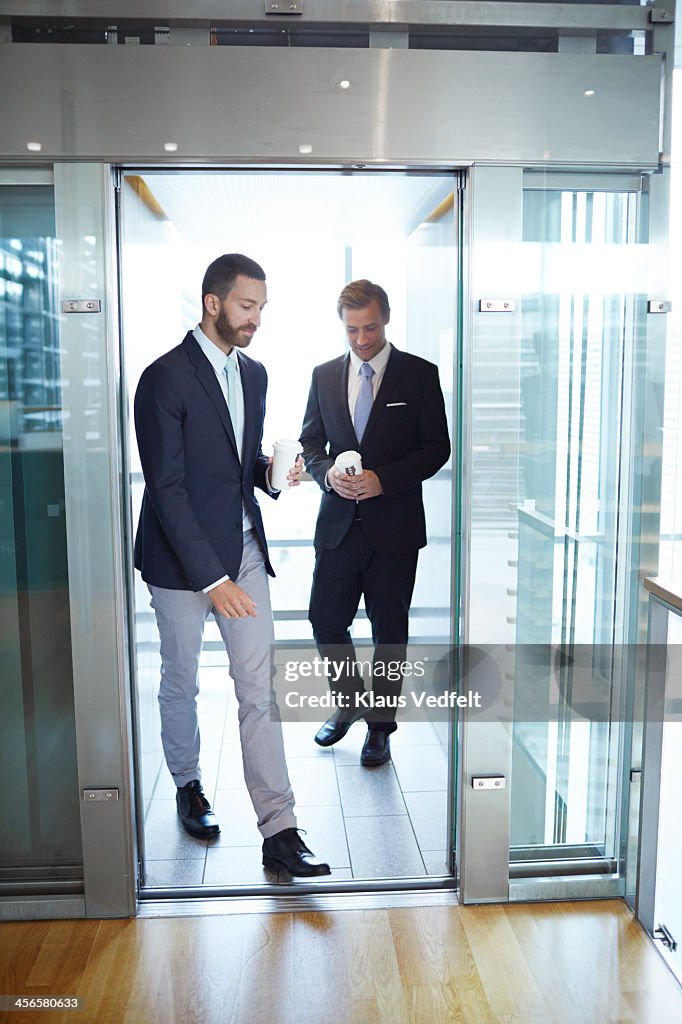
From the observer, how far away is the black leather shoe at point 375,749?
2975mm

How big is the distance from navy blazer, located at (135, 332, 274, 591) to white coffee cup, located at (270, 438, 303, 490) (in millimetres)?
50

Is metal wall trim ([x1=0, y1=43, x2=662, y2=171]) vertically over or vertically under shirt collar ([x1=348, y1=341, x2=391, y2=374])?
over

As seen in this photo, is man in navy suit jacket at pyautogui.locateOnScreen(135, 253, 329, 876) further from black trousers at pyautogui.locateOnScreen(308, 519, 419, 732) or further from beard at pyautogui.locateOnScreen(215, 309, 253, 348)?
black trousers at pyautogui.locateOnScreen(308, 519, 419, 732)

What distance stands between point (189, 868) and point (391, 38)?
Result: 2355 millimetres

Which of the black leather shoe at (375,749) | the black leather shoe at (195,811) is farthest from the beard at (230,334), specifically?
the black leather shoe at (195,811)

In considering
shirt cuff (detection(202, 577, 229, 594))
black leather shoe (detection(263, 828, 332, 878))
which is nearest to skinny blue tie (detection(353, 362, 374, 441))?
shirt cuff (detection(202, 577, 229, 594))

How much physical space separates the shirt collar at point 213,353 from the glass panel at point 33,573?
0.37 m

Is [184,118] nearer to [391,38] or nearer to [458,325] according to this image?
[391,38]

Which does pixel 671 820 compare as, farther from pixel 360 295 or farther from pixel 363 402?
pixel 360 295

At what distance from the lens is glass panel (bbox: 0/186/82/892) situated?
2.54 m

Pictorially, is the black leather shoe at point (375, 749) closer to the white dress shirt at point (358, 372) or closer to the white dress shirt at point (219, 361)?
the white dress shirt at point (219, 361)

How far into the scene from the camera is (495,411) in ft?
8.70

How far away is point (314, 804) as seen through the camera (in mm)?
3082

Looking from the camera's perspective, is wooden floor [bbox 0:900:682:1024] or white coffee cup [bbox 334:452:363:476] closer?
wooden floor [bbox 0:900:682:1024]
